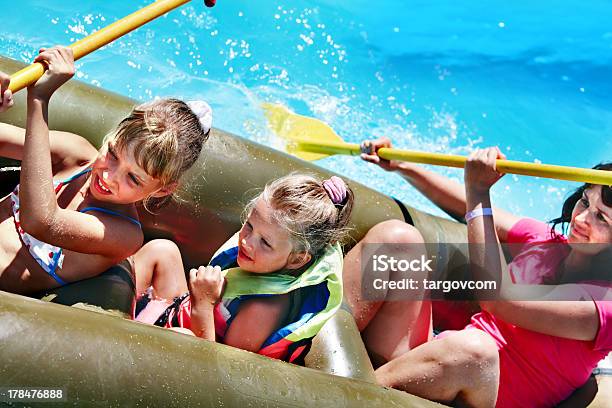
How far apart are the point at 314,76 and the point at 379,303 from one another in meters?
2.23

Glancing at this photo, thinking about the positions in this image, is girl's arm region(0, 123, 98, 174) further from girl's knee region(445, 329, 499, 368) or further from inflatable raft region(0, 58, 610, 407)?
girl's knee region(445, 329, 499, 368)

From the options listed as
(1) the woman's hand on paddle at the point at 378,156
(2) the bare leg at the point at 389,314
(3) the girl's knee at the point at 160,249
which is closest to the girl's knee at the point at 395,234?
(2) the bare leg at the point at 389,314

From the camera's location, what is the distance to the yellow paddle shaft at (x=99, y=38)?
1.44 metres

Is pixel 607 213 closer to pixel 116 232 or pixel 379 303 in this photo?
pixel 379 303

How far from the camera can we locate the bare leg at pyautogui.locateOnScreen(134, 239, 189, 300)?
6.28 feet

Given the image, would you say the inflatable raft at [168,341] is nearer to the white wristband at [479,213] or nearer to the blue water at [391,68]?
the white wristband at [479,213]

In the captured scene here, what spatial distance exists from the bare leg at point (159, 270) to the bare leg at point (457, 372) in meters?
0.54

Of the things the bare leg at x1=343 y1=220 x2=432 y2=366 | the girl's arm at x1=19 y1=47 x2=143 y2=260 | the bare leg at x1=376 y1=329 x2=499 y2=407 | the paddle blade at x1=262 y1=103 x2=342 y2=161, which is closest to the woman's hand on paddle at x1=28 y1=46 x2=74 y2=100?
the girl's arm at x1=19 y1=47 x2=143 y2=260

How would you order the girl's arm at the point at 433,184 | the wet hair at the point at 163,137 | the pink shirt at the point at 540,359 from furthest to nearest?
1. the girl's arm at the point at 433,184
2. the pink shirt at the point at 540,359
3. the wet hair at the point at 163,137

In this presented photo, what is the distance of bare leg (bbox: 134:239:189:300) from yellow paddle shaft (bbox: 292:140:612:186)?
67 cm

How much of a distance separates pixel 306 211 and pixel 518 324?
0.55 meters

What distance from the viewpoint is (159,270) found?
1.92m

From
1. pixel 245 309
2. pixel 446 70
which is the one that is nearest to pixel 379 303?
pixel 245 309

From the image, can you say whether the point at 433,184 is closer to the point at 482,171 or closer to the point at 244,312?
the point at 482,171
